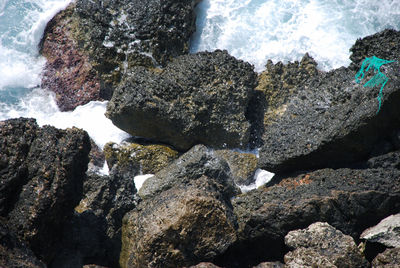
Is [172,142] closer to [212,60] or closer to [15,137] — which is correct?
[212,60]

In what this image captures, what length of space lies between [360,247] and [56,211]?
3.18 metres

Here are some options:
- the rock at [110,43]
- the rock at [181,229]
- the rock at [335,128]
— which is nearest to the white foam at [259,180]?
the rock at [335,128]

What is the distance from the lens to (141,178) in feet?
20.2

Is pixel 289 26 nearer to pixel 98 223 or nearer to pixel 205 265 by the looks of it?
pixel 98 223

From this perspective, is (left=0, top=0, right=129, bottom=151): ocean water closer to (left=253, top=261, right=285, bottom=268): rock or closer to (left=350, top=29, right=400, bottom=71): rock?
(left=253, top=261, right=285, bottom=268): rock

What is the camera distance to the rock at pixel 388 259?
13.3 feet

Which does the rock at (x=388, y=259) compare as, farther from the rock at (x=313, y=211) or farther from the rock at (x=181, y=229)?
the rock at (x=181, y=229)

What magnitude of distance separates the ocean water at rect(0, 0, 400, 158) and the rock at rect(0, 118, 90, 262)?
10.8 feet

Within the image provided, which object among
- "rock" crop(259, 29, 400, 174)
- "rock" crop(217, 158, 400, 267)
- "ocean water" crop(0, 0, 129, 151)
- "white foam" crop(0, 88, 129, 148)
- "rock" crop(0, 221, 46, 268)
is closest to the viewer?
"rock" crop(0, 221, 46, 268)

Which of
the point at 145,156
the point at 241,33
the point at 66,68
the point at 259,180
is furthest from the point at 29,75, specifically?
the point at 259,180

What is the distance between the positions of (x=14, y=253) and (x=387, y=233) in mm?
3588

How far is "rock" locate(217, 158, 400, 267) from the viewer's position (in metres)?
4.43

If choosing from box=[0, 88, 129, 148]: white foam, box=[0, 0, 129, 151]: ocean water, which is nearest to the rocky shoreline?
box=[0, 88, 129, 148]: white foam

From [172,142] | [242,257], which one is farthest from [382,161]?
[172,142]
